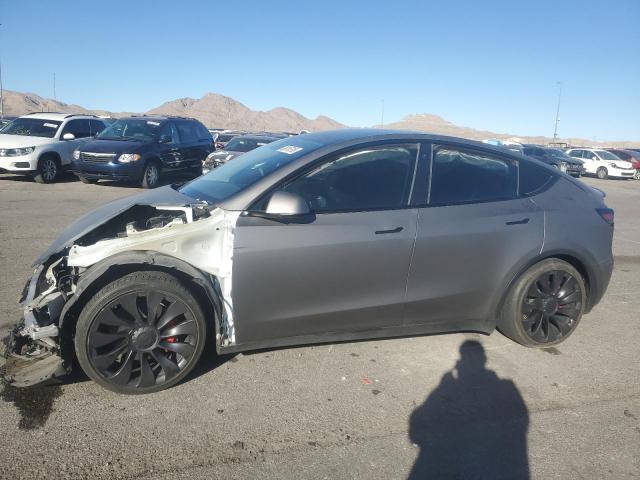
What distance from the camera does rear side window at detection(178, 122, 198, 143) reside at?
43.7ft

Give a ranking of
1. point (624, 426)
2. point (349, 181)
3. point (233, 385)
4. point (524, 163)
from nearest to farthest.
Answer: point (624, 426)
point (233, 385)
point (349, 181)
point (524, 163)

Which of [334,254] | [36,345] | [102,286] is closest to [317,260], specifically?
[334,254]

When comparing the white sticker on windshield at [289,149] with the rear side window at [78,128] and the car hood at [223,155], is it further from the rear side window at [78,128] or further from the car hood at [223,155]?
the rear side window at [78,128]

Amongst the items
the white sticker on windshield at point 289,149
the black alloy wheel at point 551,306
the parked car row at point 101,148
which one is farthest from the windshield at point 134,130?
the black alloy wheel at point 551,306

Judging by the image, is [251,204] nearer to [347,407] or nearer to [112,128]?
[347,407]

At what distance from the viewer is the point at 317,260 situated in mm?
3189

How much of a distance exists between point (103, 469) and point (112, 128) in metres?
11.9

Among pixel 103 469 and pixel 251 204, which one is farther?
pixel 251 204

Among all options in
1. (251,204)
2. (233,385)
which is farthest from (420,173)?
(233,385)

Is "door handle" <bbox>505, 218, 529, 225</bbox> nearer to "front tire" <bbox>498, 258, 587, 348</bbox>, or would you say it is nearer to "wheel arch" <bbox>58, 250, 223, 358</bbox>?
"front tire" <bbox>498, 258, 587, 348</bbox>

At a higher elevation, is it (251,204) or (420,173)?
(420,173)

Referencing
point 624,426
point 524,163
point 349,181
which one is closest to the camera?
point 624,426

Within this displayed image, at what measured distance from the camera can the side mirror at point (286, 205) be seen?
120 inches

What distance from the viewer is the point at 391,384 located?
3.33 m
